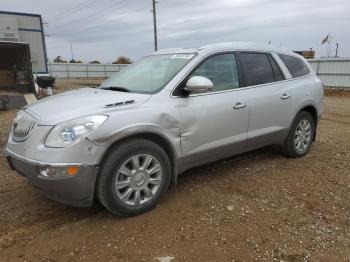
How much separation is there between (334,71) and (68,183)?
20034 millimetres

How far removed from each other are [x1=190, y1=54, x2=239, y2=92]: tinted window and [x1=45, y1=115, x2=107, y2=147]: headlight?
1418 mm

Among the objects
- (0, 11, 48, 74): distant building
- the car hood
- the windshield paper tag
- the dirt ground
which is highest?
(0, 11, 48, 74): distant building

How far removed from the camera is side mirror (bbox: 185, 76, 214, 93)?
12.4 ft

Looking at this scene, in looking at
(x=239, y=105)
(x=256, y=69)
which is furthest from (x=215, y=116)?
(x=256, y=69)

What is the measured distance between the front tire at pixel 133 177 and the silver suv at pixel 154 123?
1 cm

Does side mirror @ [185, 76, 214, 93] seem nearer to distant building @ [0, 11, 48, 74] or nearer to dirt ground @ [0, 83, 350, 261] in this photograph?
dirt ground @ [0, 83, 350, 261]

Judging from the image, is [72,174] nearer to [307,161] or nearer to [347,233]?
[347,233]

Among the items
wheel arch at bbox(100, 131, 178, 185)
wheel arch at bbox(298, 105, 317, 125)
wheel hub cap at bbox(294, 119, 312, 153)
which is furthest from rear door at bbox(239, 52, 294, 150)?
wheel arch at bbox(100, 131, 178, 185)

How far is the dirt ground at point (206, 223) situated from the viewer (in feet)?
9.91

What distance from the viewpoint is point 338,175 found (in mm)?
4840

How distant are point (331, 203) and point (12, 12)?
1460 centimetres

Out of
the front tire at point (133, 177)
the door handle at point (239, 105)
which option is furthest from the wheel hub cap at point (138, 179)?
the door handle at point (239, 105)

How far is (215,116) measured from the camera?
13.5 feet

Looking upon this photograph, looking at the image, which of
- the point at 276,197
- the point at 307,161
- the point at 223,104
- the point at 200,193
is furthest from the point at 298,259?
the point at 307,161
